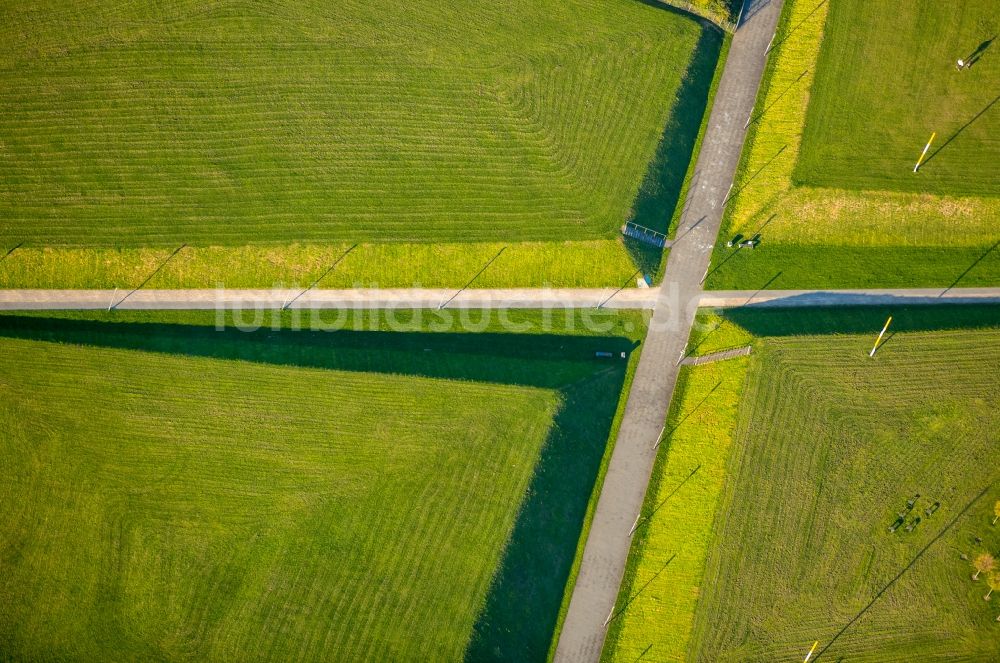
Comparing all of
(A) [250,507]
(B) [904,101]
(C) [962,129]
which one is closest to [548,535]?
(A) [250,507]

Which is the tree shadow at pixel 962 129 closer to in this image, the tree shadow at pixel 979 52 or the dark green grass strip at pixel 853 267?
the tree shadow at pixel 979 52

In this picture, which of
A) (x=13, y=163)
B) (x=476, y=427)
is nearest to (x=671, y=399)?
(x=476, y=427)

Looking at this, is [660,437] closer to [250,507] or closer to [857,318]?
[857,318]

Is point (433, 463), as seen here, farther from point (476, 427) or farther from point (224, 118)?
point (224, 118)

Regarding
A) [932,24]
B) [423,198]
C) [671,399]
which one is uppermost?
[932,24]

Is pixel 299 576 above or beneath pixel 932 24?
beneath

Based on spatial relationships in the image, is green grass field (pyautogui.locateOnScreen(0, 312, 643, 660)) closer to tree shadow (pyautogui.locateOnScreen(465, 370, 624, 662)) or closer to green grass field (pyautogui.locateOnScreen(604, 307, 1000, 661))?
tree shadow (pyautogui.locateOnScreen(465, 370, 624, 662))
